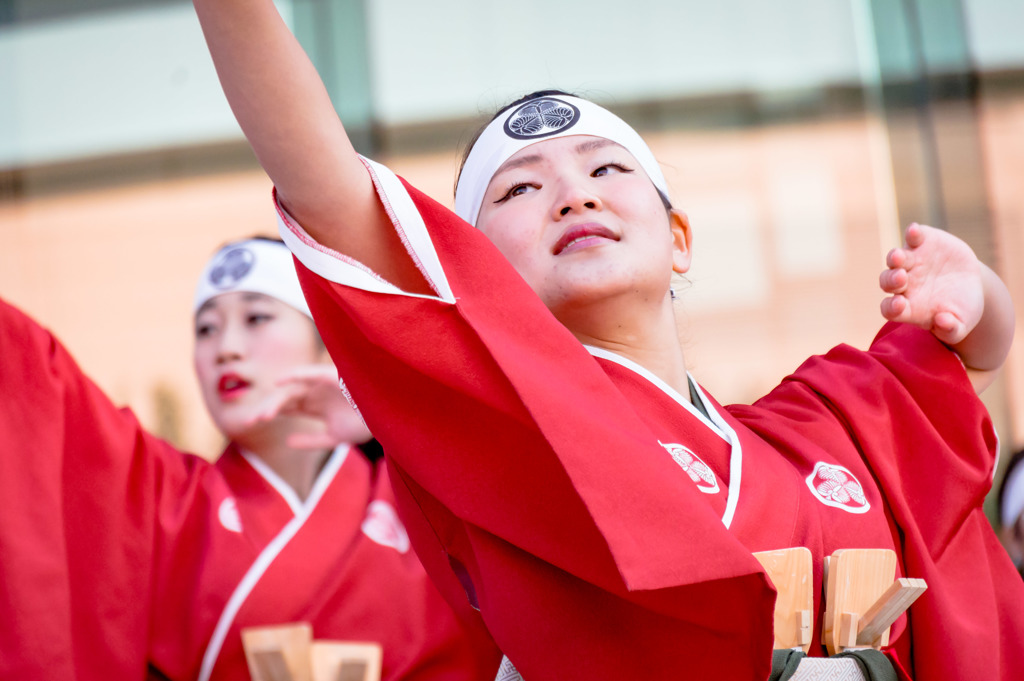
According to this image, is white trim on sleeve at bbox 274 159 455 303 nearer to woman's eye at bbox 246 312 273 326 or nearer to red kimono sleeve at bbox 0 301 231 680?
red kimono sleeve at bbox 0 301 231 680

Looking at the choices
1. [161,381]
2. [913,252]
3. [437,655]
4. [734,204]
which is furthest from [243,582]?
[734,204]

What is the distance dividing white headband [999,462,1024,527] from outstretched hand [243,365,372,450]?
1535 millimetres

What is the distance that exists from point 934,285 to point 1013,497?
4.65ft

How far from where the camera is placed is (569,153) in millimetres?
1228

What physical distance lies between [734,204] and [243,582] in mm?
2082

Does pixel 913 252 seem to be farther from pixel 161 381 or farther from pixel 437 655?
pixel 161 381

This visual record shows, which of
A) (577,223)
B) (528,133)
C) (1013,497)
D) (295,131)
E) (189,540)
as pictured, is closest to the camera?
(295,131)

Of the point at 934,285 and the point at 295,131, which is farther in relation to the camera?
the point at 934,285

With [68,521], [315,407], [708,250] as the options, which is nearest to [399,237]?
[68,521]

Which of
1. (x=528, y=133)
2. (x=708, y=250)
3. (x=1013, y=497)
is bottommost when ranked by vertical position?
(x=1013, y=497)

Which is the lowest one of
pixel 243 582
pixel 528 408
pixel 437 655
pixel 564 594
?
pixel 437 655

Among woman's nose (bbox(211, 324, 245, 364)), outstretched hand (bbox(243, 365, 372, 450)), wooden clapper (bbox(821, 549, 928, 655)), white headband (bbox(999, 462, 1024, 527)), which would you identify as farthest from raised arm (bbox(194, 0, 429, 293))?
white headband (bbox(999, 462, 1024, 527))

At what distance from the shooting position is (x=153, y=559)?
1.65 m

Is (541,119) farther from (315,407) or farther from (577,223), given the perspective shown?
(315,407)
